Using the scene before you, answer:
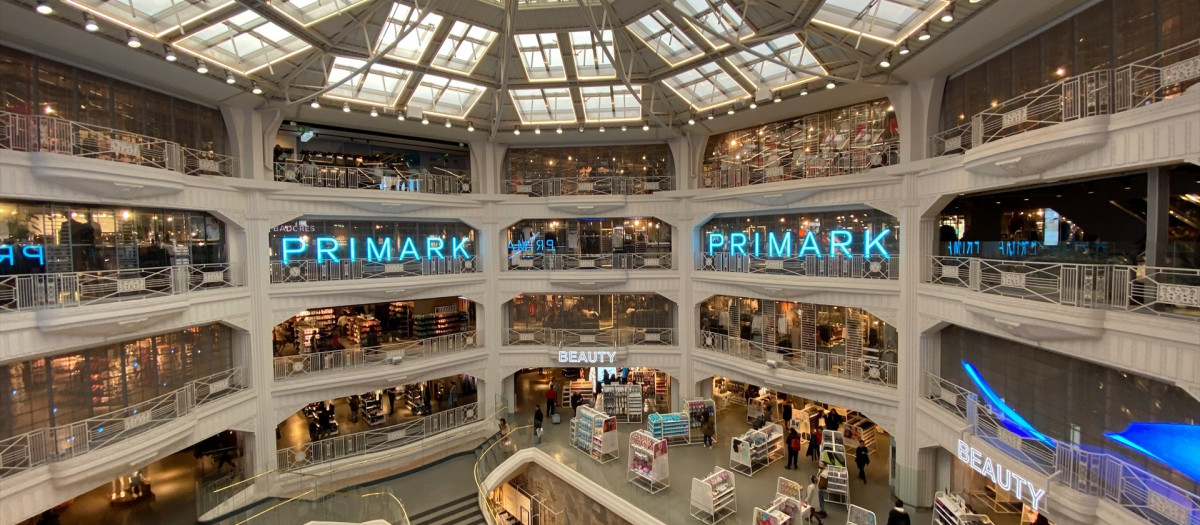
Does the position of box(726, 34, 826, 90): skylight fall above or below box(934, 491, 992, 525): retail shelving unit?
above

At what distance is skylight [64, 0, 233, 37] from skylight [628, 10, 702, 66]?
38.7 ft

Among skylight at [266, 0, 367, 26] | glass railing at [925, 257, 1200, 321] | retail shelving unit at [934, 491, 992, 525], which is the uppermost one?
skylight at [266, 0, 367, 26]

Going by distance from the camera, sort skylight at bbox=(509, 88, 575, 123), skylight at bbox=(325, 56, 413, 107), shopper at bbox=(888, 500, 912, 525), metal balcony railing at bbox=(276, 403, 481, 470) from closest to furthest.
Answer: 1. shopper at bbox=(888, 500, 912, 525)
2. skylight at bbox=(325, 56, 413, 107)
3. metal balcony railing at bbox=(276, 403, 481, 470)
4. skylight at bbox=(509, 88, 575, 123)

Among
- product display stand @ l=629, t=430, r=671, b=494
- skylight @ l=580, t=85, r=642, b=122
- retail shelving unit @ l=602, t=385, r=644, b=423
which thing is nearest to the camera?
product display stand @ l=629, t=430, r=671, b=494

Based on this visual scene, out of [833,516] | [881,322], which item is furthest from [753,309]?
[833,516]

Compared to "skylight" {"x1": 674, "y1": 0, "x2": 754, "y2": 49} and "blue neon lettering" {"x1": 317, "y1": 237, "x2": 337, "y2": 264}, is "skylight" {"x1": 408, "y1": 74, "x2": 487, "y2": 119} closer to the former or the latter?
"blue neon lettering" {"x1": 317, "y1": 237, "x2": 337, "y2": 264}

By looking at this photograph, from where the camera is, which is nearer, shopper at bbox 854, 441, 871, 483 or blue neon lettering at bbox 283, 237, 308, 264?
shopper at bbox 854, 441, 871, 483

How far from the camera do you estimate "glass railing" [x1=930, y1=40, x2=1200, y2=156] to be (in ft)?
30.9

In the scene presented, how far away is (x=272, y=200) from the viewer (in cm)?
1941

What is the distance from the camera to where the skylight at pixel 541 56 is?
18.6 metres

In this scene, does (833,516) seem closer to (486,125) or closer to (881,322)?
(881,322)

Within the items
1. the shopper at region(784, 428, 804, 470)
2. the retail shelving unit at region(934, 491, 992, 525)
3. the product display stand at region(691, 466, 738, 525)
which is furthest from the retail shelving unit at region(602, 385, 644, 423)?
the retail shelving unit at region(934, 491, 992, 525)

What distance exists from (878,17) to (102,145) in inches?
850

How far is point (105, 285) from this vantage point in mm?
14383
